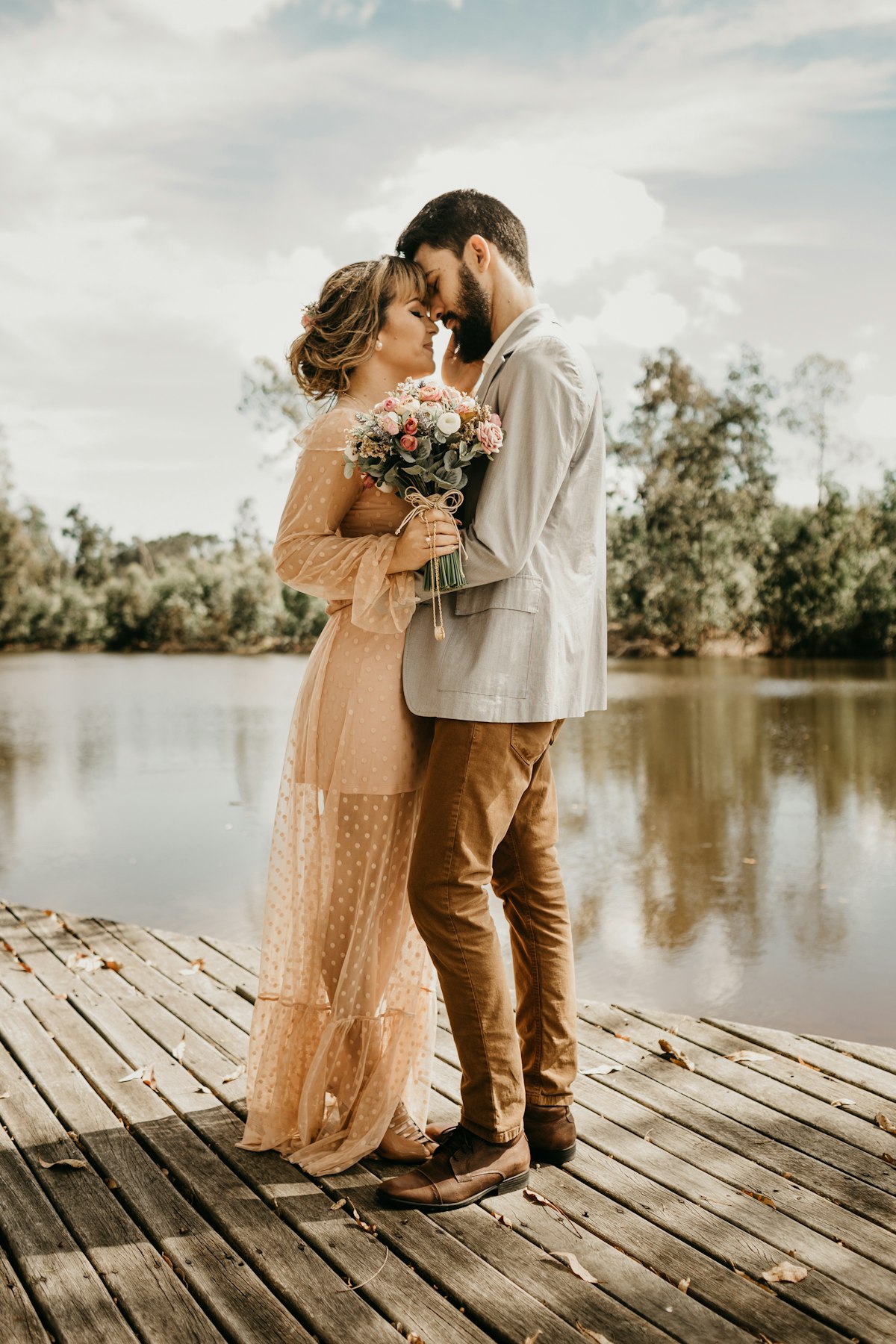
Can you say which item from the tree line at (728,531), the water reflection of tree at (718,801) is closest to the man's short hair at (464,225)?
the water reflection of tree at (718,801)

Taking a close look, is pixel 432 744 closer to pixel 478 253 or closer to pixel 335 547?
pixel 335 547

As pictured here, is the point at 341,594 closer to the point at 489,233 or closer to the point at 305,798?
the point at 305,798

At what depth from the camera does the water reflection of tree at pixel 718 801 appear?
19.5ft

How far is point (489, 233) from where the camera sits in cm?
264

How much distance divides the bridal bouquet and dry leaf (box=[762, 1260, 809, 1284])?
1.39 m

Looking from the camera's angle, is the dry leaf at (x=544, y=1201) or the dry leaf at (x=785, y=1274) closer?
the dry leaf at (x=785, y=1274)

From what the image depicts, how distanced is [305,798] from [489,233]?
139 cm

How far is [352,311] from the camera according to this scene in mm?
2619

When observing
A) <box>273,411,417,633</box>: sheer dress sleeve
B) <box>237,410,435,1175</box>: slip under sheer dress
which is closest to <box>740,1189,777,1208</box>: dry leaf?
<box>237,410,435,1175</box>: slip under sheer dress

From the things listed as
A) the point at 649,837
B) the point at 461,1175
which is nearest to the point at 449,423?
the point at 461,1175

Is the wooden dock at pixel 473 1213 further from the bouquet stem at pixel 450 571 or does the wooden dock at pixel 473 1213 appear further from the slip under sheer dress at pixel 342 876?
the bouquet stem at pixel 450 571

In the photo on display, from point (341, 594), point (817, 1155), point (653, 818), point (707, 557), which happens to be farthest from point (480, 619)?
point (707, 557)

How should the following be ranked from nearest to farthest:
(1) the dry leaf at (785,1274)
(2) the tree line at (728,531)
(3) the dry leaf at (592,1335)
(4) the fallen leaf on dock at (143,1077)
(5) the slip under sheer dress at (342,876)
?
(3) the dry leaf at (592,1335) < (1) the dry leaf at (785,1274) < (5) the slip under sheer dress at (342,876) < (4) the fallen leaf on dock at (143,1077) < (2) the tree line at (728,531)

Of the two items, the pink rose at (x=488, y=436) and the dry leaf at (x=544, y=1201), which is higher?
the pink rose at (x=488, y=436)
